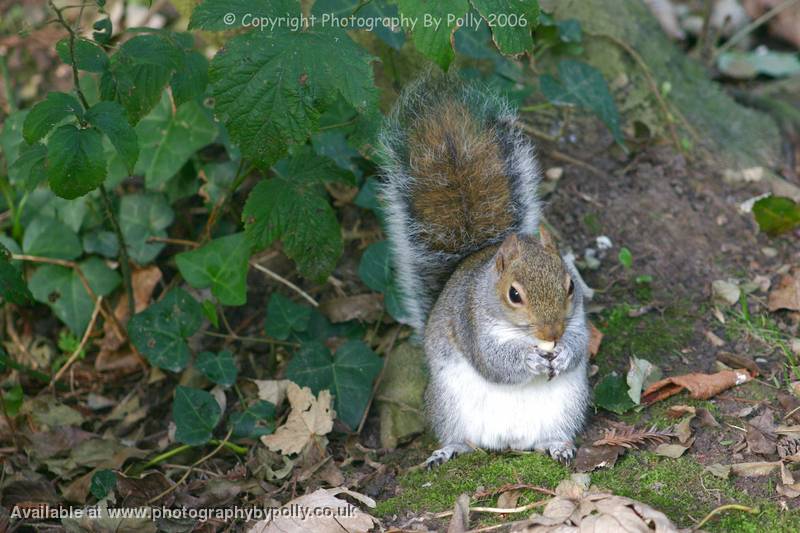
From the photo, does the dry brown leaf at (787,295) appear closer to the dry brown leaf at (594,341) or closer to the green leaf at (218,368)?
the dry brown leaf at (594,341)

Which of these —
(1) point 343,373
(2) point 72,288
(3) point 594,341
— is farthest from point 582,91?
(2) point 72,288

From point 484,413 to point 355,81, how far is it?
99 centimetres

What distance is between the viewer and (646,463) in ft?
7.37

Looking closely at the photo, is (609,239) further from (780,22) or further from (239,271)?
(780,22)

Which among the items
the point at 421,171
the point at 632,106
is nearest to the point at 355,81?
the point at 421,171

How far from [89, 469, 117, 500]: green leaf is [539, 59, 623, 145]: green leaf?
1888mm

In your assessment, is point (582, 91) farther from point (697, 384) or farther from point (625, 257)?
point (697, 384)

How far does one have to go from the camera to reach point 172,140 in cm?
323

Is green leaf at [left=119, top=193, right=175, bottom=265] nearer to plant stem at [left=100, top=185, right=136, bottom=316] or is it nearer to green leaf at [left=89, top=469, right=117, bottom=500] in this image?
plant stem at [left=100, top=185, right=136, bottom=316]

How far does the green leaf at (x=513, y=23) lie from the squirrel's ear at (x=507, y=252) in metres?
0.48

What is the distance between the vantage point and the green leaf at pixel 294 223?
2570mm

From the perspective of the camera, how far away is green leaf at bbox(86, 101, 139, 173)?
86.5 inches

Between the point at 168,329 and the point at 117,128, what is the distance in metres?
0.84

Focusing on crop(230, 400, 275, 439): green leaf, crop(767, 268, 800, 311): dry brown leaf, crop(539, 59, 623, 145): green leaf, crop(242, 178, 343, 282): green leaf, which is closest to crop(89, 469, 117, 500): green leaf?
crop(230, 400, 275, 439): green leaf
